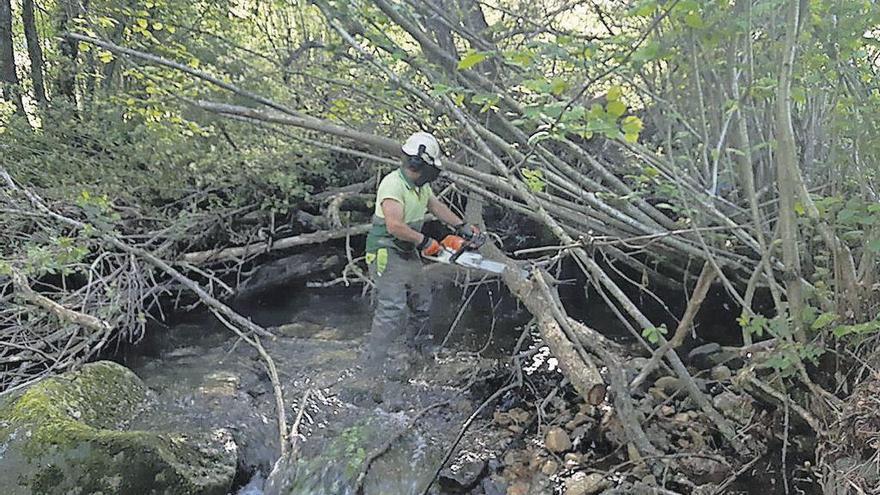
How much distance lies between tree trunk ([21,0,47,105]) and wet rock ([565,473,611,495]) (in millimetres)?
9645

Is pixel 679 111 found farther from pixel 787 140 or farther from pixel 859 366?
pixel 859 366

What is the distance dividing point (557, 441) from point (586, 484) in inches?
20.0

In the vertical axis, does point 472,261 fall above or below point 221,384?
above

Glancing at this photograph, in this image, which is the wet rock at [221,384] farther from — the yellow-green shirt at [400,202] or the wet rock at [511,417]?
the wet rock at [511,417]

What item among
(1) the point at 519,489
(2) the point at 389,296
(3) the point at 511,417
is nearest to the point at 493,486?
(1) the point at 519,489

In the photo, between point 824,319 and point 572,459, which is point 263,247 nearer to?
point 572,459

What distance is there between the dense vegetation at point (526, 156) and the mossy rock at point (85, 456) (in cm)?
86

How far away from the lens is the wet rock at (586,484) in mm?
4078

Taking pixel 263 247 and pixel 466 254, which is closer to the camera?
pixel 466 254

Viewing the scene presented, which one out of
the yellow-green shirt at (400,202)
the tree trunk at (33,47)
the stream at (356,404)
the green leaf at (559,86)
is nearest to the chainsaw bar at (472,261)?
the yellow-green shirt at (400,202)

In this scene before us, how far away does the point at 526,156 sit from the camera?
4.31 meters

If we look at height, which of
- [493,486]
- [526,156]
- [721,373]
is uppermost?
[526,156]

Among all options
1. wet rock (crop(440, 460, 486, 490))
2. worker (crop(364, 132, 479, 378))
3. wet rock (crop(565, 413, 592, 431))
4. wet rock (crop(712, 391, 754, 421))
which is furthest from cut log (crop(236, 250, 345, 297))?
wet rock (crop(712, 391, 754, 421))

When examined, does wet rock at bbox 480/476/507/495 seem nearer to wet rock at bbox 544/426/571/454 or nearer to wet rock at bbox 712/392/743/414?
wet rock at bbox 544/426/571/454
